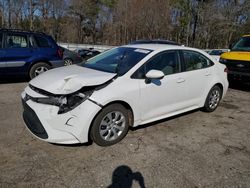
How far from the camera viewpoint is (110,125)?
11.4 ft

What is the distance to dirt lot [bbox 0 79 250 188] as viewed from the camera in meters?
2.75

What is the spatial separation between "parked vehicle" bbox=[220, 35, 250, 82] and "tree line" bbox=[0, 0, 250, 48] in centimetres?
2695

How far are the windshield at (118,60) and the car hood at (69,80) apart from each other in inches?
10.3

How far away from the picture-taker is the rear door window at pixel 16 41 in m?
6.87

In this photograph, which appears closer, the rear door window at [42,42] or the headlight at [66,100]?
the headlight at [66,100]

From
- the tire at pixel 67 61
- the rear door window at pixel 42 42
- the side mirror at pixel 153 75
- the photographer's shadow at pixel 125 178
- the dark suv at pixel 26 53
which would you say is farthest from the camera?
the tire at pixel 67 61

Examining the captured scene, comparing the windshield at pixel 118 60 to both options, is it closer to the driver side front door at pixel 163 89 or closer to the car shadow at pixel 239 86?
the driver side front door at pixel 163 89

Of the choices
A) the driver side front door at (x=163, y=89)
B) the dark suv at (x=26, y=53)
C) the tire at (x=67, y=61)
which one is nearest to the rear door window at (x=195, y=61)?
the driver side front door at (x=163, y=89)

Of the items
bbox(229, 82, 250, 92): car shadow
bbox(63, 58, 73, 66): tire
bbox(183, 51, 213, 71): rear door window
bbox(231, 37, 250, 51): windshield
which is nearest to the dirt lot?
bbox(183, 51, 213, 71): rear door window

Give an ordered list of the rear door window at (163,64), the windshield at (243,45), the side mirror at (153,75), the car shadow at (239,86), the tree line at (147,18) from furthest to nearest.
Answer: the tree line at (147,18) → the car shadow at (239,86) → the windshield at (243,45) → the rear door window at (163,64) → the side mirror at (153,75)

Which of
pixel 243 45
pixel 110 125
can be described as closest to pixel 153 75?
pixel 110 125

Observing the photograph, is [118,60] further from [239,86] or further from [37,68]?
[239,86]

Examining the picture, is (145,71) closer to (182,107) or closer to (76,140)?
(182,107)

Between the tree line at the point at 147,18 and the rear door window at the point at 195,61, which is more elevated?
the tree line at the point at 147,18
